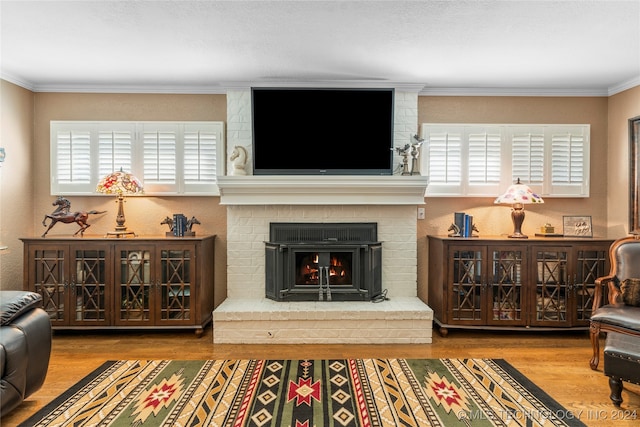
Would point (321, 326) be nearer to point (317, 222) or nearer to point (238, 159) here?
point (317, 222)

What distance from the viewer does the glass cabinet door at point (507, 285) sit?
3545mm

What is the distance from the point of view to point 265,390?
2.49 meters

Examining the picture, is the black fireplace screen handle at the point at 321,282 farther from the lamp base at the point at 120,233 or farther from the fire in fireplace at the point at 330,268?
the lamp base at the point at 120,233

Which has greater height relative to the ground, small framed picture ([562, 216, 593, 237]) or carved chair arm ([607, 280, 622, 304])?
small framed picture ([562, 216, 593, 237])

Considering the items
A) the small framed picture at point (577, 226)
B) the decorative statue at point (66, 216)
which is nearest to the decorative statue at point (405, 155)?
the small framed picture at point (577, 226)

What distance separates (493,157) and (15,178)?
16.0ft

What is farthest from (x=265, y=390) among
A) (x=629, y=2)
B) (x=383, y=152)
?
(x=629, y=2)

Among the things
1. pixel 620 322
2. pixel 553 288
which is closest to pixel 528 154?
pixel 553 288

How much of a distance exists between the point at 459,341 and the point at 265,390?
1.95m

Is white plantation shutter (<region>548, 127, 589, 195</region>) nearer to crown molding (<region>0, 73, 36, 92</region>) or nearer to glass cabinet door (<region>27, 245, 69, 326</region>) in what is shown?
glass cabinet door (<region>27, 245, 69, 326</region>)

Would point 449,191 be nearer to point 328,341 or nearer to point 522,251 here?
point 522,251

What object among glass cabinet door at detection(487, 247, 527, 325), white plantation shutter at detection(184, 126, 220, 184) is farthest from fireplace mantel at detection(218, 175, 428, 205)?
glass cabinet door at detection(487, 247, 527, 325)

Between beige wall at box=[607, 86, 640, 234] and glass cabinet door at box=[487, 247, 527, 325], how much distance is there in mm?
1212

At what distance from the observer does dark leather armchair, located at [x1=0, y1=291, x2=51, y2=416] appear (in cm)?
200
